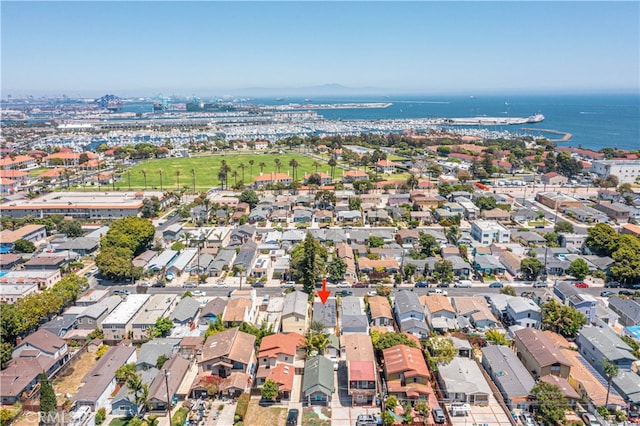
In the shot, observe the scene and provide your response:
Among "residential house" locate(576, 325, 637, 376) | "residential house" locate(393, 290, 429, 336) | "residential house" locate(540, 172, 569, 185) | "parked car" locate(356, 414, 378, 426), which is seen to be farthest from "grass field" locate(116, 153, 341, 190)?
"parked car" locate(356, 414, 378, 426)

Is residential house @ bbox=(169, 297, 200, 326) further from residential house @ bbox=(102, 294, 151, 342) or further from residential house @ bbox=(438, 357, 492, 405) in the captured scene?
residential house @ bbox=(438, 357, 492, 405)

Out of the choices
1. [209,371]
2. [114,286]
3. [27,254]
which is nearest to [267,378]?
[209,371]

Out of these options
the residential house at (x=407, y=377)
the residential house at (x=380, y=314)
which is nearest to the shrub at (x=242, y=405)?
the residential house at (x=407, y=377)

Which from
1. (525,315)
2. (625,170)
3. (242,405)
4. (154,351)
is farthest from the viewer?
(625,170)

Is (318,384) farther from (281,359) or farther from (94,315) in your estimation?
(94,315)

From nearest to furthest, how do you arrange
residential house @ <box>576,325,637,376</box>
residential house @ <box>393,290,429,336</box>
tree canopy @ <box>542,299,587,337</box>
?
residential house @ <box>576,325,637,376</box> → tree canopy @ <box>542,299,587,337</box> → residential house @ <box>393,290,429,336</box>

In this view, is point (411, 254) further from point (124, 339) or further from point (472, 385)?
point (124, 339)

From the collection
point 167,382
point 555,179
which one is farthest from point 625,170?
point 167,382
